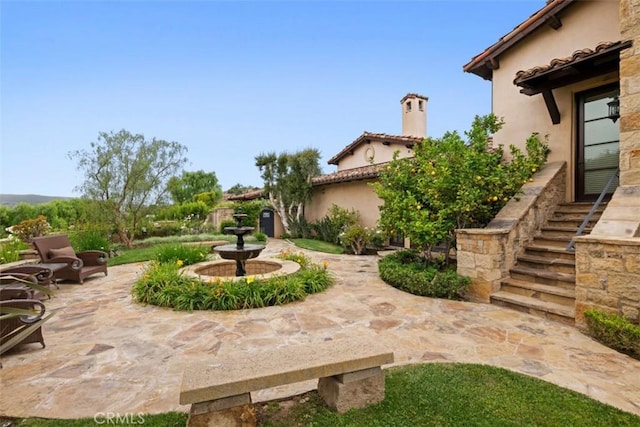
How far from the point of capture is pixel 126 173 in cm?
1274

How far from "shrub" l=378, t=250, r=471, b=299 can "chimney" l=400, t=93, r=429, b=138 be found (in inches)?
386

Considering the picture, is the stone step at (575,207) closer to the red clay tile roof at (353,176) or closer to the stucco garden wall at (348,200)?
the red clay tile roof at (353,176)

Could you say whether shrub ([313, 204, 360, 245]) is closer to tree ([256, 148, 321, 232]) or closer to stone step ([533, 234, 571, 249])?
tree ([256, 148, 321, 232])

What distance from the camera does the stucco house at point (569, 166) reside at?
427 cm

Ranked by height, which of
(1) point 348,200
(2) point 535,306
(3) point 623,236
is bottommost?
(2) point 535,306

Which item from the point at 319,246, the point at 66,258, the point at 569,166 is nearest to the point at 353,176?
the point at 319,246

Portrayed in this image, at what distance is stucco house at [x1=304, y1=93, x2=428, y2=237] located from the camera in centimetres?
1304

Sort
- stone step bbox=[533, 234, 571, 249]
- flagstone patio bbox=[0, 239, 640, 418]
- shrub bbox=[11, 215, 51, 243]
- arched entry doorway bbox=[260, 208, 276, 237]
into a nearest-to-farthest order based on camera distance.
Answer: flagstone patio bbox=[0, 239, 640, 418] < stone step bbox=[533, 234, 571, 249] < shrub bbox=[11, 215, 51, 243] < arched entry doorway bbox=[260, 208, 276, 237]

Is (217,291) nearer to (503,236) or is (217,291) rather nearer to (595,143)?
(503,236)

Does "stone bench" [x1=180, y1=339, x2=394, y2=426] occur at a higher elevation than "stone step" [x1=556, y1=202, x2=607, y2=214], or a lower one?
lower

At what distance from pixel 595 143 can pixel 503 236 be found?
342cm

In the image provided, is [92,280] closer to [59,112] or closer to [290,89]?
[59,112]

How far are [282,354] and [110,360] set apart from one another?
237 cm

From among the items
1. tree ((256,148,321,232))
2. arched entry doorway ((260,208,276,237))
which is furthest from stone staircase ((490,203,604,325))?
arched entry doorway ((260,208,276,237))
